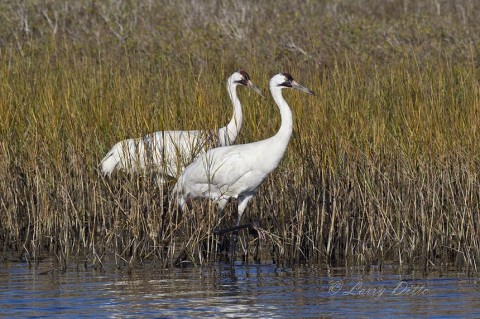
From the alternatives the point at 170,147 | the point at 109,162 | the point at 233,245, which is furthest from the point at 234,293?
the point at 109,162

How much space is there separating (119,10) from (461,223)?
9.50m

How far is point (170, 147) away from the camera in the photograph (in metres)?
7.86

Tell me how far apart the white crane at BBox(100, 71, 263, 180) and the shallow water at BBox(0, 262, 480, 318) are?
0.75 metres

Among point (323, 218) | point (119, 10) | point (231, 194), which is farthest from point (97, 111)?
point (119, 10)

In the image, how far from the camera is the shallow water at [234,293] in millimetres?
5621

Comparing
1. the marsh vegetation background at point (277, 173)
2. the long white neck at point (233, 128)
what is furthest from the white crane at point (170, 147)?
the marsh vegetation background at point (277, 173)

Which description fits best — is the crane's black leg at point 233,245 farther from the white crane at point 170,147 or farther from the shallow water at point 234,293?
the white crane at point 170,147

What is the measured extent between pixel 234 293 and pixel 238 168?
1403mm

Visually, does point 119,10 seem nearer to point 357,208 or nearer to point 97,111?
point 97,111

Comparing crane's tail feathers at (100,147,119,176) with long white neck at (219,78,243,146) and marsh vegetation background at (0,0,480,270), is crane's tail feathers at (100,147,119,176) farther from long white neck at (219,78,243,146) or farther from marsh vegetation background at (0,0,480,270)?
long white neck at (219,78,243,146)

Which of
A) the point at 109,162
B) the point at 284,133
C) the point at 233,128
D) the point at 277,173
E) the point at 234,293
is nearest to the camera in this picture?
the point at 234,293

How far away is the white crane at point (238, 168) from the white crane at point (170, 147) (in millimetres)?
146

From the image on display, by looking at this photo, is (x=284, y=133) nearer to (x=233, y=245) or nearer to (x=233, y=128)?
(x=233, y=245)

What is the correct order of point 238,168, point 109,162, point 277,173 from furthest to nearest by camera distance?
point 109,162 < point 277,173 < point 238,168
